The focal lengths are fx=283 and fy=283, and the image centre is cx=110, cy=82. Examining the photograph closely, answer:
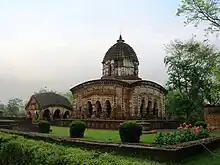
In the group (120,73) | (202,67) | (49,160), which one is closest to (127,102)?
(120,73)

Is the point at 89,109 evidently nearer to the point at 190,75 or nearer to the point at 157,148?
the point at 190,75

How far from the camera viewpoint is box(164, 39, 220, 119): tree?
2978cm

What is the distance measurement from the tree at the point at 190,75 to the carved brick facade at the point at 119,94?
222 centimetres

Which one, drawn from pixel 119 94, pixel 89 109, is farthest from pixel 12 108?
pixel 119 94

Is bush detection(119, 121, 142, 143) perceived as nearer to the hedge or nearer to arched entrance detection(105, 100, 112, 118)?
the hedge

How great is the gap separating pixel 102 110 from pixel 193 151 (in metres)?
18.4

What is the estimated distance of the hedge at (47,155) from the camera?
651cm

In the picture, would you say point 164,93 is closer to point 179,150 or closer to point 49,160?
point 179,150

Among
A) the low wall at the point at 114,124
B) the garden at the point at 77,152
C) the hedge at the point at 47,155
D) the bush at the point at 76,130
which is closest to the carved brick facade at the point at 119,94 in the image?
the low wall at the point at 114,124

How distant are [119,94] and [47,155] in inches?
797

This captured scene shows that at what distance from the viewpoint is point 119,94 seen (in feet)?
91.5

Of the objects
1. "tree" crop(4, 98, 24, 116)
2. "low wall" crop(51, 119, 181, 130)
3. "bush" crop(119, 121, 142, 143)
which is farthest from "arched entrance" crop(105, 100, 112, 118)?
"tree" crop(4, 98, 24, 116)

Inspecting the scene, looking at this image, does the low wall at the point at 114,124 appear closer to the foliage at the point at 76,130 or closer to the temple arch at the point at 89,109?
the temple arch at the point at 89,109

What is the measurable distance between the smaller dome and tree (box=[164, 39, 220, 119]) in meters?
4.17
